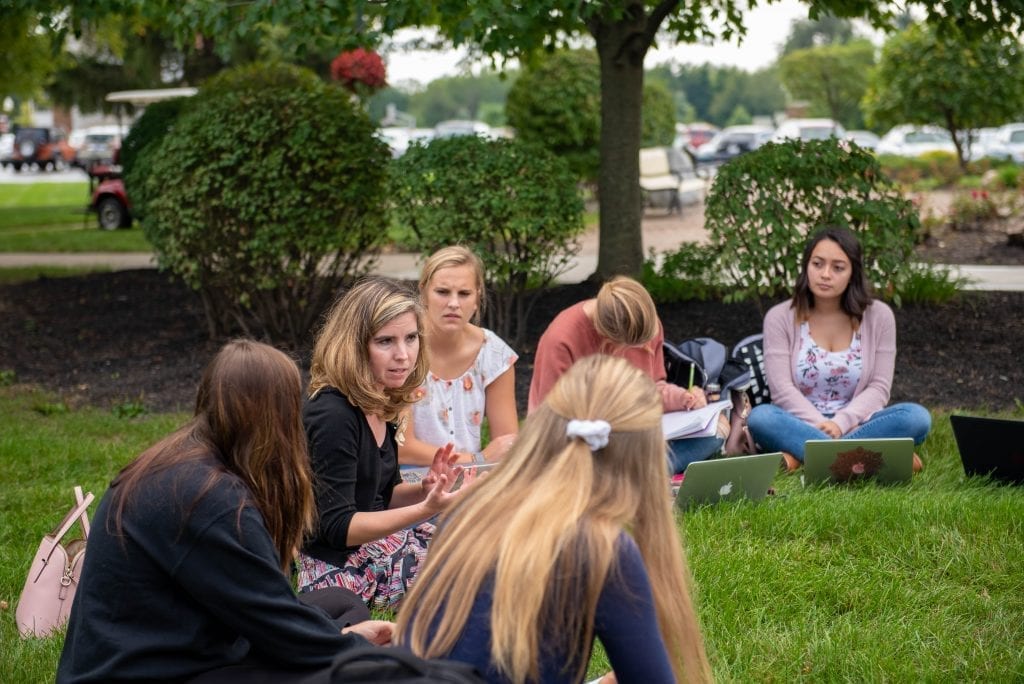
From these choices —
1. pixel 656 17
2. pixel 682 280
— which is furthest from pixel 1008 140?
pixel 656 17

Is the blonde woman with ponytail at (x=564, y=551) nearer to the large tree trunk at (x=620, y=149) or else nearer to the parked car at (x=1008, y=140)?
the large tree trunk at (x=620, y=149)

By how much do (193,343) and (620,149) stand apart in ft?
11.4

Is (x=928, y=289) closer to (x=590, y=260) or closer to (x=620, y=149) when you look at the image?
(x=620, y=149)

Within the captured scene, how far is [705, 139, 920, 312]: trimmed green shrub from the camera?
7551 millimetres

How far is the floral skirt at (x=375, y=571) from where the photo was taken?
3971mm

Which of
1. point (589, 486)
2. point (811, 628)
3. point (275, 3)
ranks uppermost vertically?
point (275, 3)

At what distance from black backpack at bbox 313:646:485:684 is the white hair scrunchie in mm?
491

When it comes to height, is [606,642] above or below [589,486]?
below

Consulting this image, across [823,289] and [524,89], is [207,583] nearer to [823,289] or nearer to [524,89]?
[823,289]

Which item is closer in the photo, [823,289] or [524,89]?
[823,289]

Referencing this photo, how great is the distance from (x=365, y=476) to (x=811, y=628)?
1525 millimetres

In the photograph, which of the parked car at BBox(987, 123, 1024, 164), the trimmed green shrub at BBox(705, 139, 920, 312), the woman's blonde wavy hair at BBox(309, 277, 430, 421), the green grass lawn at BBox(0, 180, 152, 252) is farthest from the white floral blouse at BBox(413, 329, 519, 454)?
the parked car at BBox(987, 123, 1024, 164)

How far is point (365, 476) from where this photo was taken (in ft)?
12.5

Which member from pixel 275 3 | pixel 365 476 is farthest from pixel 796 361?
pixel 275 3
